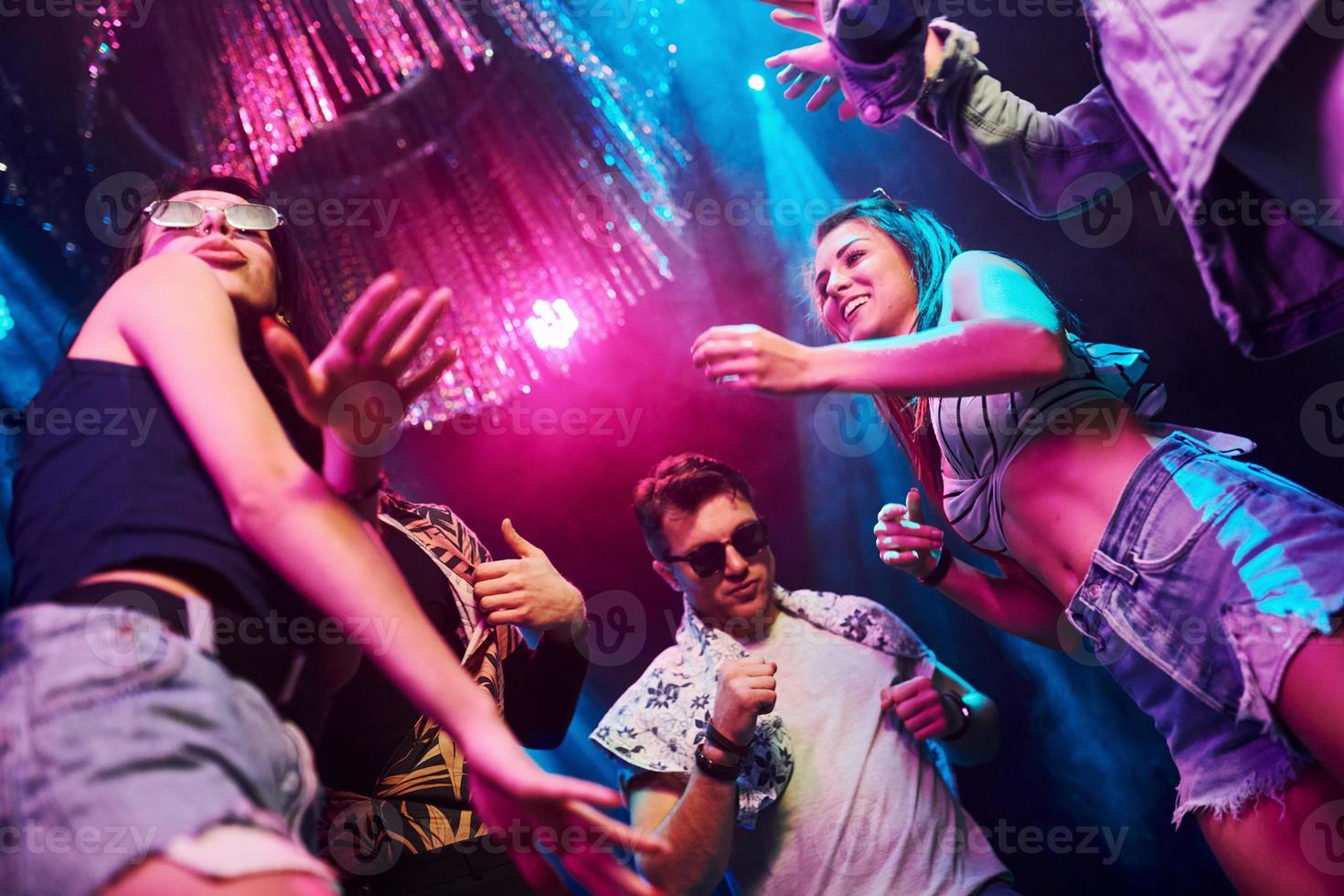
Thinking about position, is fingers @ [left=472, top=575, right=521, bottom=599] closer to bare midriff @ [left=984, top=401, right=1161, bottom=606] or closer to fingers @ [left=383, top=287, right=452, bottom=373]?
fingers @ [left=383, top=287, right=452, bottom=373]

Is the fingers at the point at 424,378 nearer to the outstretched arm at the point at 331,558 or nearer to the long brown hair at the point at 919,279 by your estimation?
the outstretched arm at the point at 331,558

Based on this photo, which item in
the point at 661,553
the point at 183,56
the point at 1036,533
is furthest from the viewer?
the point at 661,553

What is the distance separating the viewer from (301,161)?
244 centimetres

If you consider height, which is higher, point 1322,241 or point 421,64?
point 421,64

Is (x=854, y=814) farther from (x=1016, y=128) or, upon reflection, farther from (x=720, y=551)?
(x=1016, y=128)

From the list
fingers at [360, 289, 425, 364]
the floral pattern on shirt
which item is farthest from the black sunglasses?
fingers at [360, 289, 425, 364]

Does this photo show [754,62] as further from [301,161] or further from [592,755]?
[592,755]

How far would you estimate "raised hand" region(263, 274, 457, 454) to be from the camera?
3.19 ft

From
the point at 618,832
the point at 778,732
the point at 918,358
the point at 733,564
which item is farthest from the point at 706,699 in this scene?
the point at 618,832

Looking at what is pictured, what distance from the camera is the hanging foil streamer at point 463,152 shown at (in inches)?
84.4

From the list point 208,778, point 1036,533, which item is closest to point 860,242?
point 1036,533

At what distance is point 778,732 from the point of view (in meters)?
2.11

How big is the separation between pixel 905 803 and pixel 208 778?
1661 millimetres

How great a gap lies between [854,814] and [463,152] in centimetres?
206
